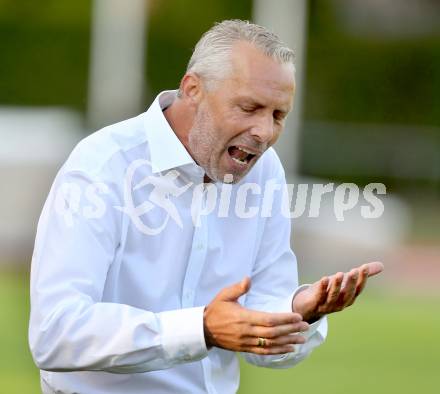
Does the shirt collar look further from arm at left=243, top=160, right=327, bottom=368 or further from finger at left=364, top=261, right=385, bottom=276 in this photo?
finger at left=364, top=261, right=385, bottom=276

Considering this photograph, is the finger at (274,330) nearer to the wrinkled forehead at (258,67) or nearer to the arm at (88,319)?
the arm at (88,319)

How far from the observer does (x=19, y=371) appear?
6508mm

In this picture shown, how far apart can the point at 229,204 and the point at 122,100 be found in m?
13.1

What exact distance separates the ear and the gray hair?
1 centimetres

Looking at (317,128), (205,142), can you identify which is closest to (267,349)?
(205,142)

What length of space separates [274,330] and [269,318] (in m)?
0.03

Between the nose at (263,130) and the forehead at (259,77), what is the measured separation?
0.17 ft

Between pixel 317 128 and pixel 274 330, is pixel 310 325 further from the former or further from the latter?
pixel 317 128

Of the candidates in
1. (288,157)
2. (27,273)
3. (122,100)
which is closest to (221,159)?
(27,273)

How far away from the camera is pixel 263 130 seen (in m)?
3.28

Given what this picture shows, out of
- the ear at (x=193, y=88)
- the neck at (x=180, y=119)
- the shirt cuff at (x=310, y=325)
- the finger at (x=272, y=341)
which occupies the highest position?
the ear at (x=193, y=88)

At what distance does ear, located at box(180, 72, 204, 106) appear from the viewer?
3.39m

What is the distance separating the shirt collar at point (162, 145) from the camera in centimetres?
336

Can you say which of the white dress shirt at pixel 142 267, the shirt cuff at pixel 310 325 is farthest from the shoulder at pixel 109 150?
the shirt cuff at pixel 310 325
